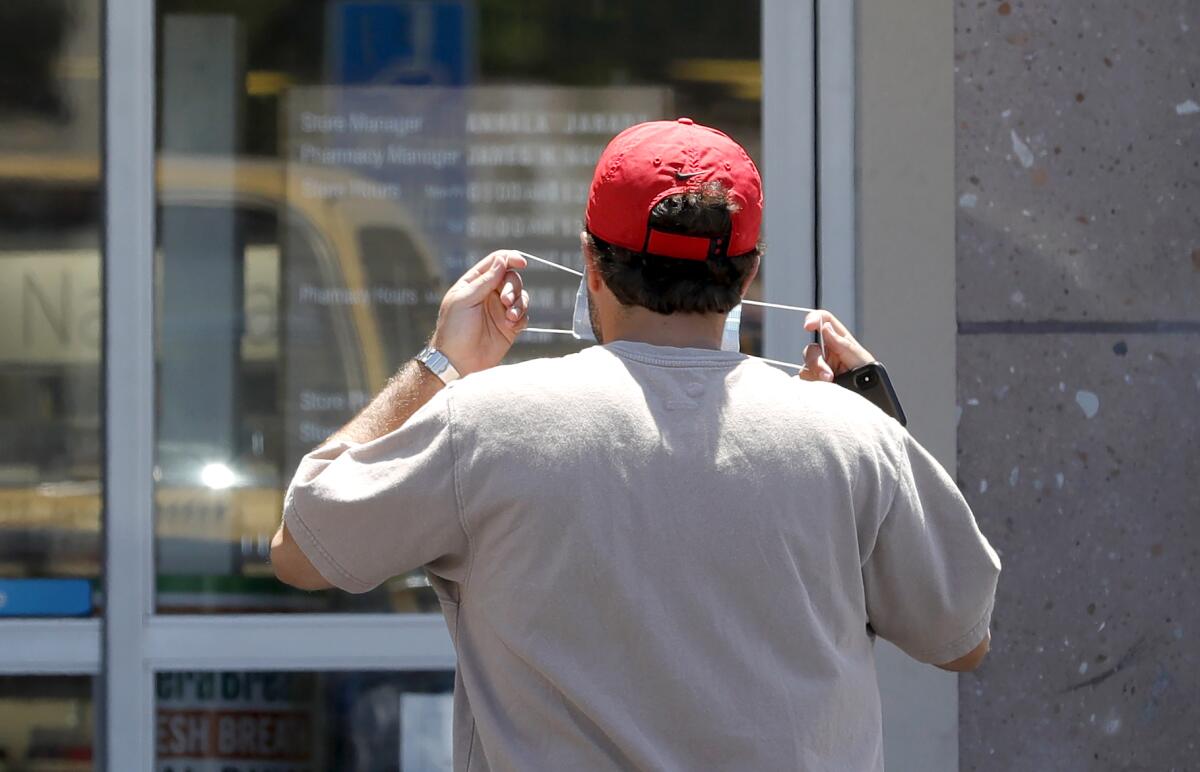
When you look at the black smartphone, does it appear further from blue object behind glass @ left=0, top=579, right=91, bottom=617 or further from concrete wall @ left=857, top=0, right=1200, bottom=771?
blue object behind glass @ left=0, top=579, right=91, bottom=617

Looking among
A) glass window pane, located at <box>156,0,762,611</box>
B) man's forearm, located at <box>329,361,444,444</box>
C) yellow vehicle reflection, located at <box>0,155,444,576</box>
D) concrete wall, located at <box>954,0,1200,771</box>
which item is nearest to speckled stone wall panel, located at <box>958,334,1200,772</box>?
concrete wall, located at <box>954,0,1200,771</box>

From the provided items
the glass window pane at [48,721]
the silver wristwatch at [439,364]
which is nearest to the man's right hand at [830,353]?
the silver wristwatch at [439,364]

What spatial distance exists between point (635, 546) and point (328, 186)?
2182 millimetres

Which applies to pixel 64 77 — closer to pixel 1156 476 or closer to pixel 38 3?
pixel 38 3

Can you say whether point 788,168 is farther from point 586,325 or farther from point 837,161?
point 586,325

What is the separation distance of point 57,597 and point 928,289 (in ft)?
7.17

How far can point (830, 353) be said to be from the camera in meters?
2.01

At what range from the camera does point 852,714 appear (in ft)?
5.57

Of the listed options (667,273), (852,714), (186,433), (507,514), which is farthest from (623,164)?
(186,433)

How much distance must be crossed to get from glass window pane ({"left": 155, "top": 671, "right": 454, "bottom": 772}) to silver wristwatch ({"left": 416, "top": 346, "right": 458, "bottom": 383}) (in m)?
1.78

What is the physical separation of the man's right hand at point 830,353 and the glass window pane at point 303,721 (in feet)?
5.88

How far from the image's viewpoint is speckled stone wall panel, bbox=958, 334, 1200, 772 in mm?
3371

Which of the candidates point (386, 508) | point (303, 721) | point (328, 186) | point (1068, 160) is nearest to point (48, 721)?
point (303, 721)

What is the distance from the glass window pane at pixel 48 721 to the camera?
3539 mm
